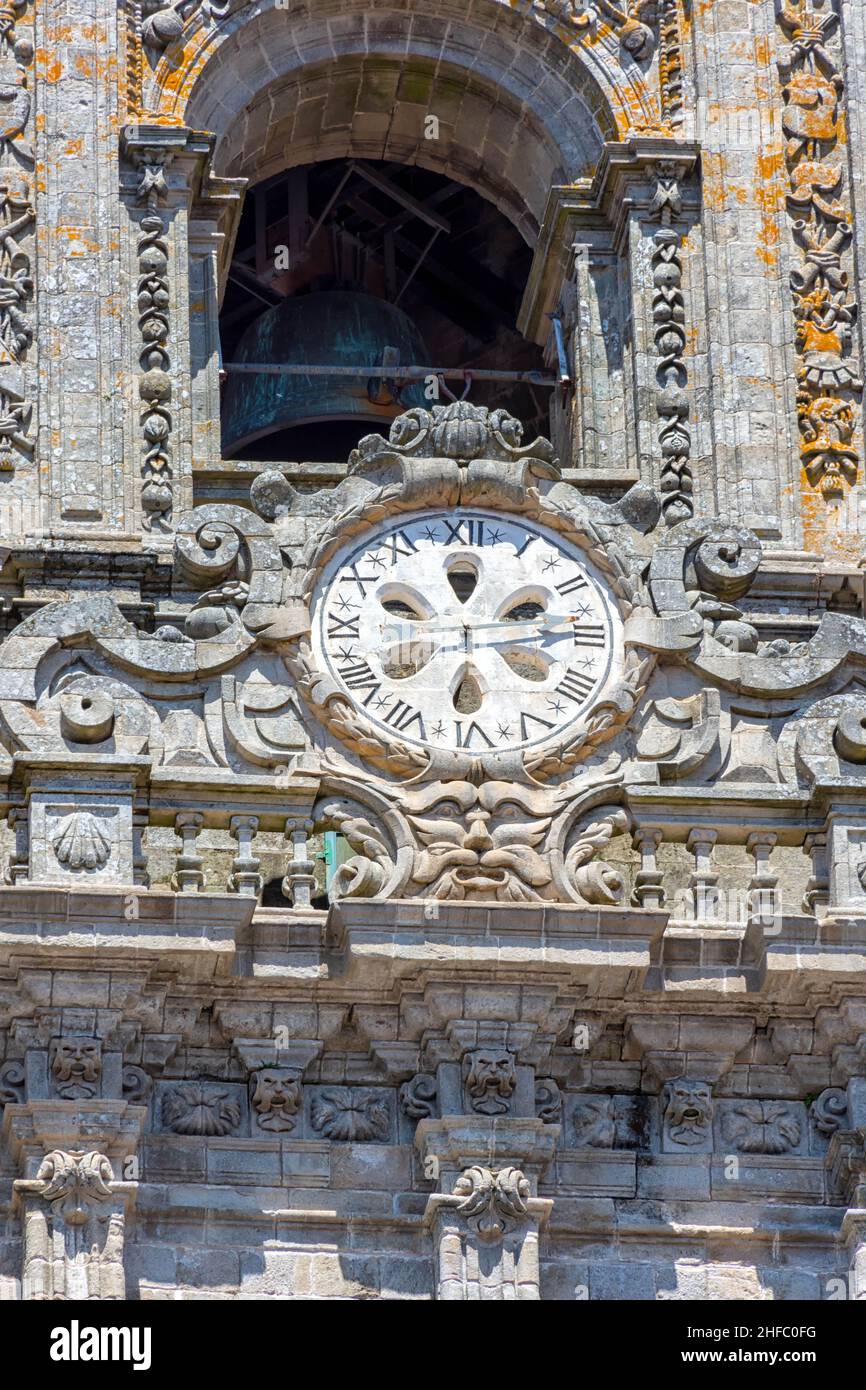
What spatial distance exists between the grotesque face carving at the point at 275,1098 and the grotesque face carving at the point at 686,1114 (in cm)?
188

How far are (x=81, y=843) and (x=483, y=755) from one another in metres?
2.21

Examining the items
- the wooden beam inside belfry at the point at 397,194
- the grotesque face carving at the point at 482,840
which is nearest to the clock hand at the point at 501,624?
the grotesque face carving at the point at 482,840

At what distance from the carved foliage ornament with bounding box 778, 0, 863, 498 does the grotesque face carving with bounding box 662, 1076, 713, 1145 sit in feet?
14.6

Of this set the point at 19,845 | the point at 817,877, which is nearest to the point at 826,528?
the point at 817,877

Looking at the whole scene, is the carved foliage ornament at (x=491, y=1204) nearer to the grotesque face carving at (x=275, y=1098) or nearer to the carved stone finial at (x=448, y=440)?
the grotesque face carving at (x=275, y=1098)

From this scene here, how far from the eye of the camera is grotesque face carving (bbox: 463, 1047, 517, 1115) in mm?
27359

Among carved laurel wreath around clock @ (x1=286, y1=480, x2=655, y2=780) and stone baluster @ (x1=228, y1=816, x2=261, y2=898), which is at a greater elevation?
carved laurel wreath around clock @ (x1=286, y1=480, x2=655, y2=780)

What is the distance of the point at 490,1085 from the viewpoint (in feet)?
89.8

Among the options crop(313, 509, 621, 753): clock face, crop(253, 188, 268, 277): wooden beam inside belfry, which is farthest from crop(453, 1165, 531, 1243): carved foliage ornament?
crop(253, 188, 268, 277): wooden beam inside belfry

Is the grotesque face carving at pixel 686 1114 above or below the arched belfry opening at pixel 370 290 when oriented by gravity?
below

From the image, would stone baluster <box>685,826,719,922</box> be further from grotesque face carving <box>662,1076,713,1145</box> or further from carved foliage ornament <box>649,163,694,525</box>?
carved foliage ornament <box>649,163,694,525</box>

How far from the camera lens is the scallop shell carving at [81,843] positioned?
89.7ft
